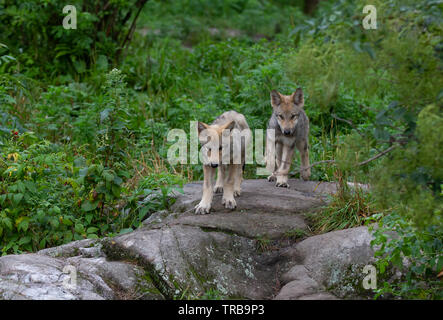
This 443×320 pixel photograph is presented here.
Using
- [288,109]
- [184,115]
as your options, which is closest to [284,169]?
[288,109]

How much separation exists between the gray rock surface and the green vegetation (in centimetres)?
52

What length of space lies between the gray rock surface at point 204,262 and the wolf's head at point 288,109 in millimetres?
1611

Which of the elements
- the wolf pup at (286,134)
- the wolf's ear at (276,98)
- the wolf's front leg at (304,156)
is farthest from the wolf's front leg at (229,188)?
the wolf's front leg at (304,156)

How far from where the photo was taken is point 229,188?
693 cm

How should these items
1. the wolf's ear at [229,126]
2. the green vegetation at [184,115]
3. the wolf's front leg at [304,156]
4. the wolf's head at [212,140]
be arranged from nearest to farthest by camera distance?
the green vegetation at [184,115], the wolf's head at [212,140], the wolf's ear at [229,126], the wolf's front leg at [304,156]

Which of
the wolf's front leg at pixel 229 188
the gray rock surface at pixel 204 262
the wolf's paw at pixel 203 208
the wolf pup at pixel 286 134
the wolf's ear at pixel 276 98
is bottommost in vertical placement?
the gray rock surface at pixel 204 262

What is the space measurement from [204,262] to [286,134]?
2.93 m

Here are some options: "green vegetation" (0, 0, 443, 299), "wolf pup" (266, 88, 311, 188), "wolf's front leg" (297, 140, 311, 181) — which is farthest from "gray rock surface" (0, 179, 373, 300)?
"wolf's front leg" (297, 140, 311, 181)

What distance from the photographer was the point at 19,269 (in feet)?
16.5

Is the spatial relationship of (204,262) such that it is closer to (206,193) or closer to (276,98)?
(206,193)

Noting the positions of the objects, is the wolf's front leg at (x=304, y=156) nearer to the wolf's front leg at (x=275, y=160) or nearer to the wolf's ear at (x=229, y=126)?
the wolf's front leg at (x=275, y=160)

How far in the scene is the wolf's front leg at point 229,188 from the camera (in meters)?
6.91

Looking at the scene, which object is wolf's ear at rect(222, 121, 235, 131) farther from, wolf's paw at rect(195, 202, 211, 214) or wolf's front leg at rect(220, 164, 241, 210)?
wolf's paw at rect(195, 202, 211, 214)

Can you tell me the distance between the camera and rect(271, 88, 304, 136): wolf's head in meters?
8.04
